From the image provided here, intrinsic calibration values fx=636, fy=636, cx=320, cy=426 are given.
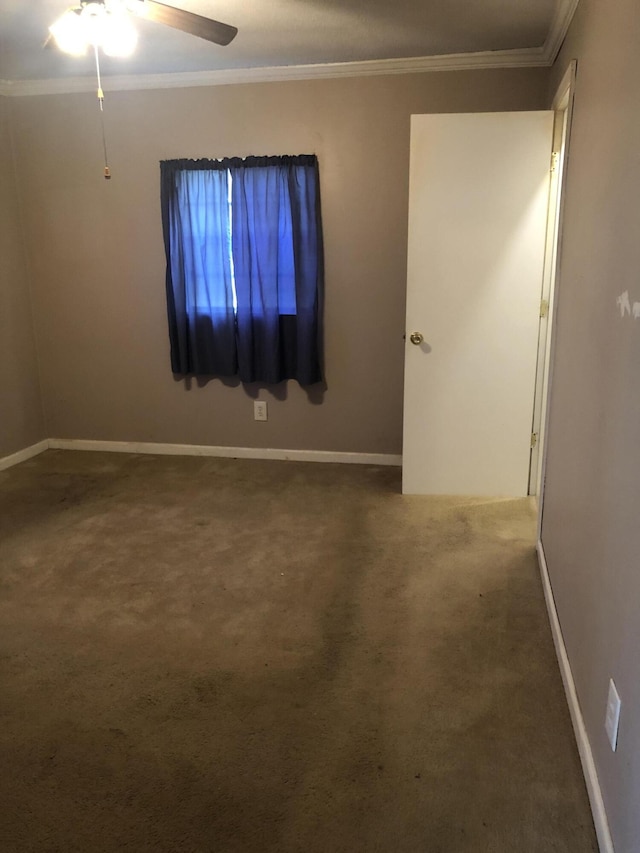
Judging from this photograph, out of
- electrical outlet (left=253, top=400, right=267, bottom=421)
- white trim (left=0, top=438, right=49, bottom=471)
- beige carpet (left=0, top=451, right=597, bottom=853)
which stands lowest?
beige carpet (left=0, top=451, right=597, bottom=853)

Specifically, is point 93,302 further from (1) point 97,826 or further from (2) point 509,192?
(1) point 97,826

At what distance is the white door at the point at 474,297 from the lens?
10.5 ft

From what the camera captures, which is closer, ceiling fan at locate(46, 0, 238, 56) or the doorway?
ceiling fan at locate(46, 0, 238, 56)

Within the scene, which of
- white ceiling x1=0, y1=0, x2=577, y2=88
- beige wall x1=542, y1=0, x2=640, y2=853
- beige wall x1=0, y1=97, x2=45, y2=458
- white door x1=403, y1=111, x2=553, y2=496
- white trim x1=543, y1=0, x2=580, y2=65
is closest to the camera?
beige wall x1=542, y1=0, x2=640, y2=853

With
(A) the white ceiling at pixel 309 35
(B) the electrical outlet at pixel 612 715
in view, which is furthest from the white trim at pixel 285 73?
(B) the electrical outlet at pixel 612 715

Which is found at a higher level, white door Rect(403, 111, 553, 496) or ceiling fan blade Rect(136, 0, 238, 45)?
ceiling fan blade Rect(136, 0, 238, 45)

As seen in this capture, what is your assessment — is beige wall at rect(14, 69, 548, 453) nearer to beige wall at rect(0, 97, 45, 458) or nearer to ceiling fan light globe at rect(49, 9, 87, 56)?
beige wall at rect(0, 97, 45, 458)

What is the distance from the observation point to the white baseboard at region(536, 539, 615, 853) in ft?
4.90

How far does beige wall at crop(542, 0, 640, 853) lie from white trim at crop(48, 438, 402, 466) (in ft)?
5.97

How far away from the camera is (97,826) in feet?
5.19

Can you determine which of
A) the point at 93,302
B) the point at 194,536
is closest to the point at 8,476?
the point at 93,302

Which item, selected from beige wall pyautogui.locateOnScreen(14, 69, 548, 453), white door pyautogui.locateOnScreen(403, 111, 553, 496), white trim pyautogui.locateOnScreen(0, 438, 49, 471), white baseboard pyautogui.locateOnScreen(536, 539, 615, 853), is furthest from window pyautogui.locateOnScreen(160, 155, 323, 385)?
white baseboard pyautogui.locateOnScreen(536, 539, 615, 853)

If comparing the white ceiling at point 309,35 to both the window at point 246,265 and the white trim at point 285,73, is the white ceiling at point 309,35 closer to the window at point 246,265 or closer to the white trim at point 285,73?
the white trim at point 285,73

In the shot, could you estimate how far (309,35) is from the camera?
10.3ft
